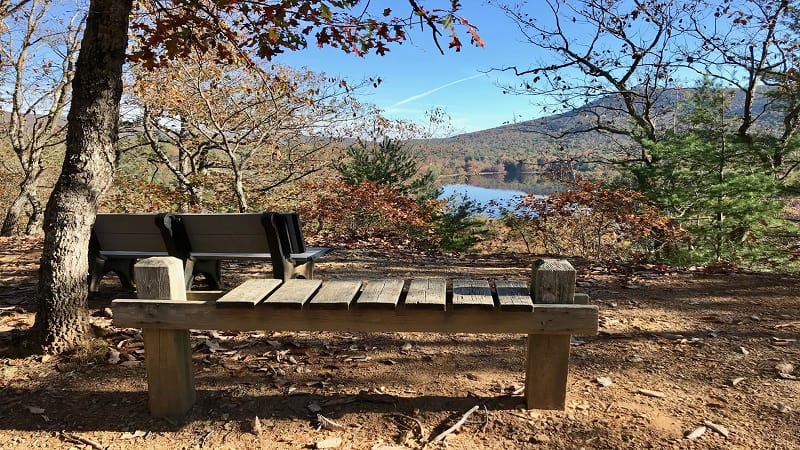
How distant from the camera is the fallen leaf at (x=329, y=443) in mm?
2119

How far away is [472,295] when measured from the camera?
7.17 feet

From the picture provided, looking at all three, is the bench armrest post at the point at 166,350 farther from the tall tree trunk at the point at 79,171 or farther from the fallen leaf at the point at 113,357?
the tall tree trunk at the point at 79,171

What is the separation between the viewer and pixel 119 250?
415cm

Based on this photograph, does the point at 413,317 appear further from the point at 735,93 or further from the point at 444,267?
the point at 735,93

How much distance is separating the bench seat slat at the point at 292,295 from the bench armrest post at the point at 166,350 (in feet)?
1.46

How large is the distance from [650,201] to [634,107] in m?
3.58

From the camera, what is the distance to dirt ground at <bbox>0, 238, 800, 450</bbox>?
2186mm

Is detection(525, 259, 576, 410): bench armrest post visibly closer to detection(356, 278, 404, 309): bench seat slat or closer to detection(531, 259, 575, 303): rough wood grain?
detection(531, 259, 575, 303): rough wood grain

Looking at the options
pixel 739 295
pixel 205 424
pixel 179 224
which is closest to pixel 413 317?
pixel 205 424

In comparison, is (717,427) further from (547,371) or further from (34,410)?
(34,410)

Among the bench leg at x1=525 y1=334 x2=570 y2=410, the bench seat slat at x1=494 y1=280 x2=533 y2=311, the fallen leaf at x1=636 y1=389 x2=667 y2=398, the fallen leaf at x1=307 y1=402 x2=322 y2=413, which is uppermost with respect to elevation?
the bench seat slat at x1=494 y1=280 x2=533 y2=311

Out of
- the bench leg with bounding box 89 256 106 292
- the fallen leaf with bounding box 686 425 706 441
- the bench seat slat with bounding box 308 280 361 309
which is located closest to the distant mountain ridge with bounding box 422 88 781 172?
the fallen leaf with bounding box 686 425 706 441

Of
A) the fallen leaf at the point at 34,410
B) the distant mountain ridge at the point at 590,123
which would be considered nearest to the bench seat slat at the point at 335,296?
the fallen leaf at the point at 34,410

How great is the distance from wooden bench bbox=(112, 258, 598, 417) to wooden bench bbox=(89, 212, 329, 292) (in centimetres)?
165
